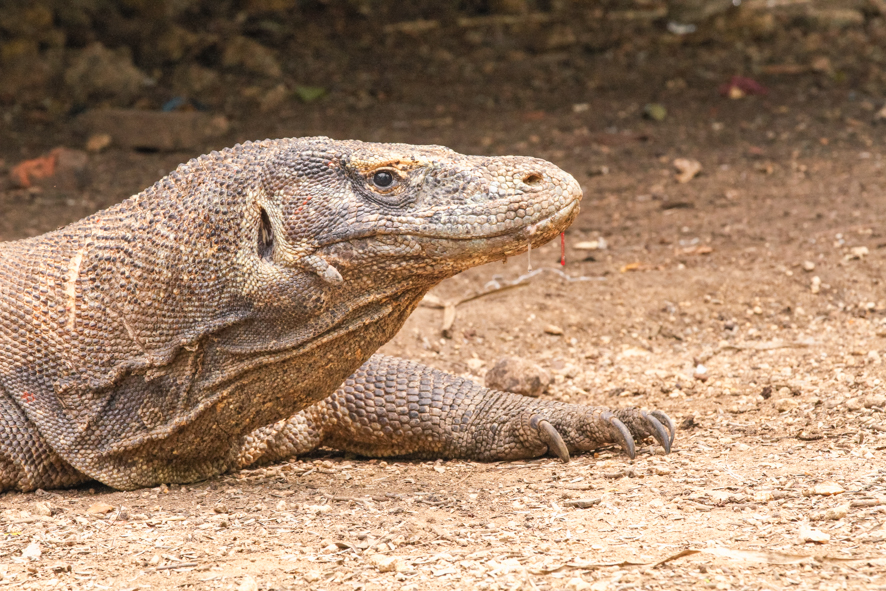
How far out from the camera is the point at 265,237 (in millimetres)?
3502

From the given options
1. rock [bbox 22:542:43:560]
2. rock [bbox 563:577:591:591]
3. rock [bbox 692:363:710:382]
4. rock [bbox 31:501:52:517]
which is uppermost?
rock [bbox 563:577:591:591]

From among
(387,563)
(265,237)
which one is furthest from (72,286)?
(387,563)

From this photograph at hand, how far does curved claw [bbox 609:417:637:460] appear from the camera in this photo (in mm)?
4094

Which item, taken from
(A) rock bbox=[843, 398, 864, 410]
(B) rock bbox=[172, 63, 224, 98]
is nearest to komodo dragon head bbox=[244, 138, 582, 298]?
(A) rock bbox=[843, 398, 864, 410]

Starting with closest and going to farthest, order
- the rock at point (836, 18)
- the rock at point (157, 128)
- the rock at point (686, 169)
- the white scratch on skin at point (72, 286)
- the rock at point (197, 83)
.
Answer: the white scratch on skin at point (72, 286)
the rock at point (686, 169)
the rock at point (157, 128)
the rock at point (197, 83)
the rock at point (836, 18)

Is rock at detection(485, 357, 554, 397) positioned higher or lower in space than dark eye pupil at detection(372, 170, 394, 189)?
lower

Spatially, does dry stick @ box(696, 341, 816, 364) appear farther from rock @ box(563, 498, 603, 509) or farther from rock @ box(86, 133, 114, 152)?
rock @ box(86, 133, 114, 152)

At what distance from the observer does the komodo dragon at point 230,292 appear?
337 centimetres

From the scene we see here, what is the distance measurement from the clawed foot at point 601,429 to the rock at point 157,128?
627cm

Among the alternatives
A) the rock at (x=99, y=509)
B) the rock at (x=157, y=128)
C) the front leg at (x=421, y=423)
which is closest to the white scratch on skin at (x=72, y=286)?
the rock at (x=99, y=509)

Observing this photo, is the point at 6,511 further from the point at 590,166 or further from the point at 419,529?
the point at 590,166

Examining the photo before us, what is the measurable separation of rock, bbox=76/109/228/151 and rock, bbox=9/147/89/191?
2.05 ft

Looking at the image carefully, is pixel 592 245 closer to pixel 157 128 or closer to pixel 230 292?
pixel 230 292

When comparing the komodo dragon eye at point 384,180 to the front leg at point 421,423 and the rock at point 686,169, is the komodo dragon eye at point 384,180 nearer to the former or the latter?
the front leg at point 421,423
